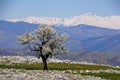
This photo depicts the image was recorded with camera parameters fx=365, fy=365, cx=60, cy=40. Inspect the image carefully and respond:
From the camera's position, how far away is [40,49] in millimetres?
72875

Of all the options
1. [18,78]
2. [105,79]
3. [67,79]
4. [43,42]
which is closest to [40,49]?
[43,42]

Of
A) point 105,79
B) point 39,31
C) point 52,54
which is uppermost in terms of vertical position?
point 39,31

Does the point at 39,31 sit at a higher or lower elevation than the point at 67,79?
higher

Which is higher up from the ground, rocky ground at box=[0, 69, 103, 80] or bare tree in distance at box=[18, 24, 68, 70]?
bare tree in distance at box=[18, 24, 68, 70]

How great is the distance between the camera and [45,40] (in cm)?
Result: 7375

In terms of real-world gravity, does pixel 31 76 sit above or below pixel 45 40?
below

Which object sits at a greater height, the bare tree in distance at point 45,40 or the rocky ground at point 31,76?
the bare tree in distance at point 45,40

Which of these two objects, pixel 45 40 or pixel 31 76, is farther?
pixel 45 40

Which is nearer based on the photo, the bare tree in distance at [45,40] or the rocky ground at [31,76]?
the rocky ground at [31,76]

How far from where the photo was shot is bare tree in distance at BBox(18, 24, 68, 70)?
237 ft

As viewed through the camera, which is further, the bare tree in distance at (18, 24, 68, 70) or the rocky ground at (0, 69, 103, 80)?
the bare tree in distance at (18, 24, 68, 70)

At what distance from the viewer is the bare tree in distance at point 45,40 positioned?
237 feet

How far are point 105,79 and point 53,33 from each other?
19.9 meters

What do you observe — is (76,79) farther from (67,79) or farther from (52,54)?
(52,54)
